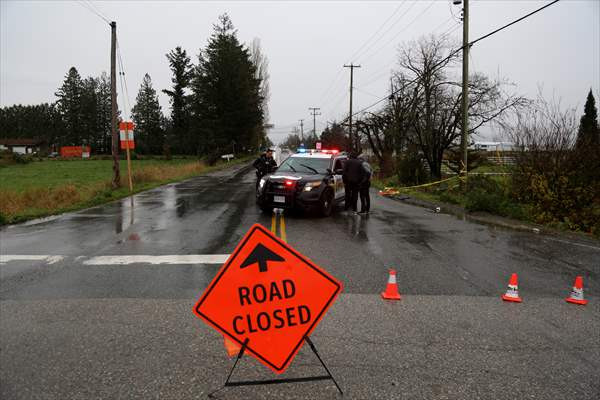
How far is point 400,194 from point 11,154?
5677cm

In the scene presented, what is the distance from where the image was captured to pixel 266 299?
342cm

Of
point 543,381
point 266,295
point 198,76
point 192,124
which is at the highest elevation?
point 198,76

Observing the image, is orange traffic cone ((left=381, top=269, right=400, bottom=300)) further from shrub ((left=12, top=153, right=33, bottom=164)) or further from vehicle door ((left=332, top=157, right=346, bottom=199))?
shrub ((left=12, top=153, right=33, bottom=164))

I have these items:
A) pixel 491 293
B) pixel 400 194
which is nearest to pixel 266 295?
pixel 491 293

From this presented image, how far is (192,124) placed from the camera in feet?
181

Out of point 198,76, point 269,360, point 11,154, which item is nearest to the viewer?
point 269,360

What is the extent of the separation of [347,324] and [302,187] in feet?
24.0

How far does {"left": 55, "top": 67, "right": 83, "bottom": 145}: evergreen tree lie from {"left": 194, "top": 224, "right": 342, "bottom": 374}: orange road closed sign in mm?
99176

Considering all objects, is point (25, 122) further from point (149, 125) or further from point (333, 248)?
point (333, 248)

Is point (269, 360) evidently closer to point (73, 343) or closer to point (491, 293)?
point (73, 343)

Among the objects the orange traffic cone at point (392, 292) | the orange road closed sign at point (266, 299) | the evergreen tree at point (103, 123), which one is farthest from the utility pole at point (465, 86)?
the evergreen tree at point (103, 123)

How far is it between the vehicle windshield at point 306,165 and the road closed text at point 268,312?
30.9 ft

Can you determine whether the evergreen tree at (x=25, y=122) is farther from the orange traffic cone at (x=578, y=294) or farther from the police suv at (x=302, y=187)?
the orange traffic cone at (x=578, y=294)

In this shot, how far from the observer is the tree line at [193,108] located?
52.5 m
